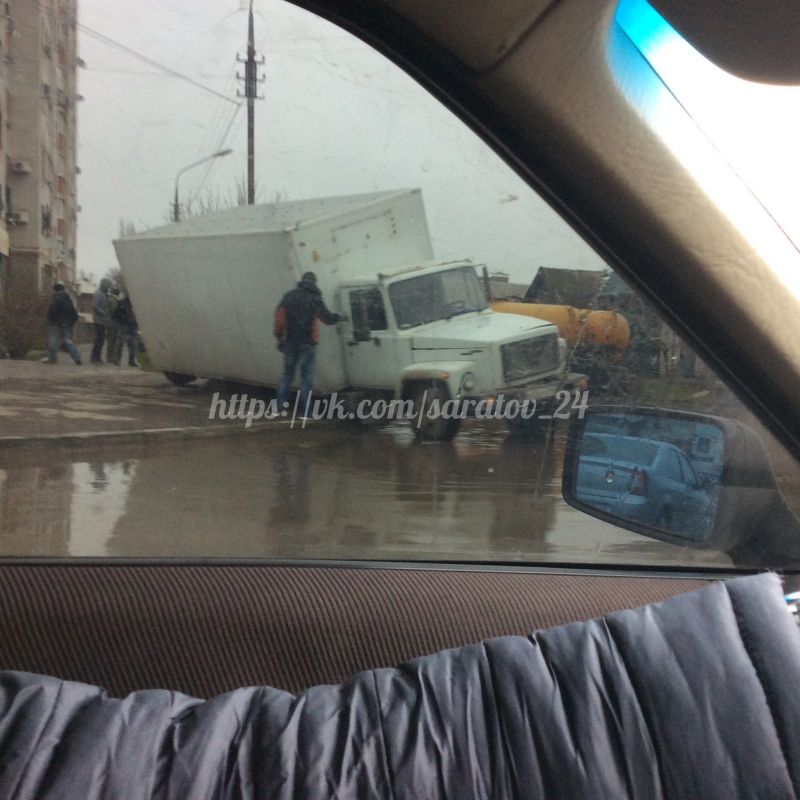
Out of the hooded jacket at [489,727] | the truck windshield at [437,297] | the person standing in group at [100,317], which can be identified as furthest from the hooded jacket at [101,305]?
the hooded jacket at [489,727]

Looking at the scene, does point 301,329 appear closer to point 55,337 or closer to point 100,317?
point 100,317

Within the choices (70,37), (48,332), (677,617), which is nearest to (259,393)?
(48,332)

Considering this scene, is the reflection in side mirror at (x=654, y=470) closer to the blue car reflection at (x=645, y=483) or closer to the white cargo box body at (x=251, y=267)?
the blue car reflection at (x=645, y=483)

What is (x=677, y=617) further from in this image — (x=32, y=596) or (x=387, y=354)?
(x=32, y=596)

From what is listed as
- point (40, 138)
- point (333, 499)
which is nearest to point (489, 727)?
point (333, 499)

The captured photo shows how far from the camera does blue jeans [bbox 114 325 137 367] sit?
6.72 ft

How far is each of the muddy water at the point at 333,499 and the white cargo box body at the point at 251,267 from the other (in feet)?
0.74

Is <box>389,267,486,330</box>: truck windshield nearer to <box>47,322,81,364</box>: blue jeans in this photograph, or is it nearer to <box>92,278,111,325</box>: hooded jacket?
<box>92,278,111,325</box>: hooded jacket

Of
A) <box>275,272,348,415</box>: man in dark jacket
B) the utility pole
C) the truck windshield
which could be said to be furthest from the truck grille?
the utility pole

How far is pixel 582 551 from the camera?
2.02m

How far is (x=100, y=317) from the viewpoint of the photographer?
2.01m

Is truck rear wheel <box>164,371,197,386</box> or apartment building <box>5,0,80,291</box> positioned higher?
apartment building <box>5,0,80,291</box>

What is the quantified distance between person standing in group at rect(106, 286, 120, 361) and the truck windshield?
75cm

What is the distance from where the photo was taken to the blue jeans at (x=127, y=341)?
6.72 feet
